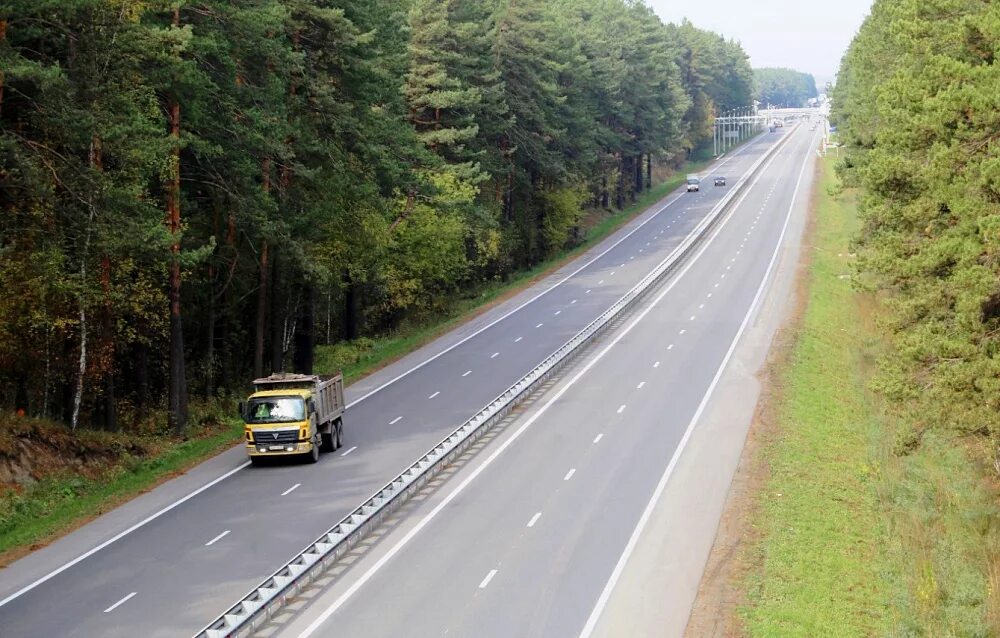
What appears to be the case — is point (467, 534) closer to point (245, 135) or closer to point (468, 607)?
point (468, 607)

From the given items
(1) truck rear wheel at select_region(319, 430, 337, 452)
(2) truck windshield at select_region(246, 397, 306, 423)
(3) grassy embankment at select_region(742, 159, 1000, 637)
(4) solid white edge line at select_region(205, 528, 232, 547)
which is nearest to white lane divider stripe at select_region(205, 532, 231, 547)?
(4) solid white edge line at select_region(205, 528, 232, 547)

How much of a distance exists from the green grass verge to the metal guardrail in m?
6.65

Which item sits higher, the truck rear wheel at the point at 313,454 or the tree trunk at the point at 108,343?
the tree trunk at the point at 108,343

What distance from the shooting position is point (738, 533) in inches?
1070

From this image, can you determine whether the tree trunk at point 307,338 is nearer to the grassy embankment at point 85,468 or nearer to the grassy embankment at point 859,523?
the grassy embankment at point 85,468

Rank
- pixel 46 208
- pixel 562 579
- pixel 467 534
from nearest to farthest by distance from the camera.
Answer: pixel 562 579 → pixel 467 534 → pixel 46 208

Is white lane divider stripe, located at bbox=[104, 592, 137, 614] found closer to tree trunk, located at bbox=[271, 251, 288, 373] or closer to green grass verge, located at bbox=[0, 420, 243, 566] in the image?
green grass verge, located at bbox=[0, 420, 243, 566]

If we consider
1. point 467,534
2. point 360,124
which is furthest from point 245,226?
point 467,534

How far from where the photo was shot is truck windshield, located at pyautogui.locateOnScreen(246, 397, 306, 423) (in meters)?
32.9

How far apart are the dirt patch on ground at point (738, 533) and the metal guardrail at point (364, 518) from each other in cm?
737

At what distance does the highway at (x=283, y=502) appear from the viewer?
22359mm

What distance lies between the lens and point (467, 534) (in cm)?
2678

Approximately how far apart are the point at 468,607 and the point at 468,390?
21.0 metres

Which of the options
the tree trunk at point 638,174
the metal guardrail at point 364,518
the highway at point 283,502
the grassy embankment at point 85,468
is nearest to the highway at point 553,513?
the highway at point 283,502
